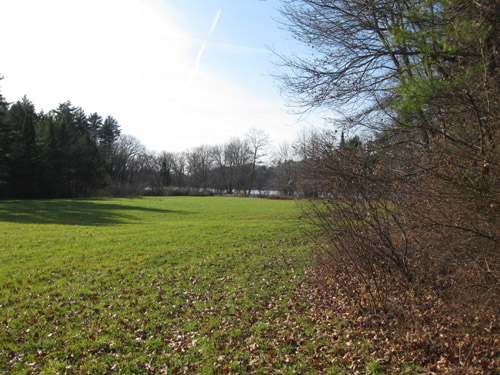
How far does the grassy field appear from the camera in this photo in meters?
4.42

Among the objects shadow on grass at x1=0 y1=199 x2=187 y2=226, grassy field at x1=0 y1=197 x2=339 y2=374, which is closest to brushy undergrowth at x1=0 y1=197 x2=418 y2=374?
grassy field at x1=0 y1=197 x2=339 y2=374

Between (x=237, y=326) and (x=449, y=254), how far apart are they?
3547 mm

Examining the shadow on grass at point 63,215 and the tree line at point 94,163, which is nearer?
the shadow on grass at point 63,215

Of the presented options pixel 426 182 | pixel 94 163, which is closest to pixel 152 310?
pixel 426 182

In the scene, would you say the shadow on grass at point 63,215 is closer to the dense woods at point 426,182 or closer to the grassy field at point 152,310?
the grassy field at point 152,310

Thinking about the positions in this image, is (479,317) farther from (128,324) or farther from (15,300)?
(15,300)

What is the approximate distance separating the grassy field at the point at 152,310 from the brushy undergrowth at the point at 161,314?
19 millimetres

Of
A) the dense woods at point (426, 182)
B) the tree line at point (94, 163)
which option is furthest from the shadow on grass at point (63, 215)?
the dense woods at point (426, 182)

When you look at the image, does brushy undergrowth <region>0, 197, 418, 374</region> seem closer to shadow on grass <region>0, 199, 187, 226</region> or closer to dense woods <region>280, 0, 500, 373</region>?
dense woods <region>280, 0, 500, 373</region>

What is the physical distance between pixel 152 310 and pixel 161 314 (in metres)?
0.27

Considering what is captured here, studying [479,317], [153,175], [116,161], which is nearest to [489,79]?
[479,317]

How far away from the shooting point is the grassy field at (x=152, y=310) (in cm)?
Result: 442

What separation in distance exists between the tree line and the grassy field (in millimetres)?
2895

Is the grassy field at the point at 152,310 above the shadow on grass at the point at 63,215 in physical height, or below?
below
